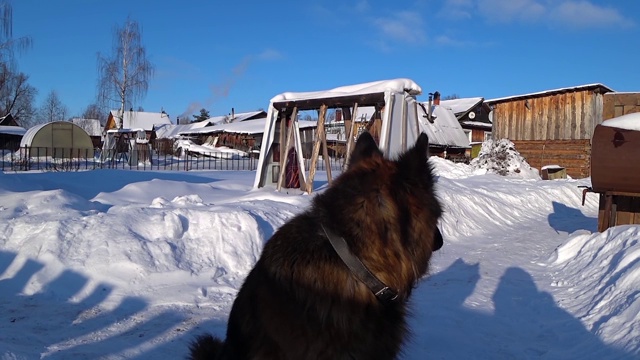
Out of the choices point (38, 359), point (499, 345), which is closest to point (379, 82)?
point (499, 345)

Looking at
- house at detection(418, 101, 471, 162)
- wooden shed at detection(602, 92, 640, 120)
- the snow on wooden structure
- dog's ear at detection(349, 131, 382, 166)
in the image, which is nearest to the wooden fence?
house at detection(418, 101, 471, 162)

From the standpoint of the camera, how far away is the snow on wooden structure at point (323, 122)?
11500mm

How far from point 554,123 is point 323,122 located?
18.2 meters

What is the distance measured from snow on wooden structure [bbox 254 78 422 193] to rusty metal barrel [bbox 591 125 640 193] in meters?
3.40

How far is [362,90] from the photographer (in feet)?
40.2

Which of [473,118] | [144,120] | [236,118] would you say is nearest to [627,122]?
[473,118]

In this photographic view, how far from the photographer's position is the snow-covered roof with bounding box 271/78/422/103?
11.5m

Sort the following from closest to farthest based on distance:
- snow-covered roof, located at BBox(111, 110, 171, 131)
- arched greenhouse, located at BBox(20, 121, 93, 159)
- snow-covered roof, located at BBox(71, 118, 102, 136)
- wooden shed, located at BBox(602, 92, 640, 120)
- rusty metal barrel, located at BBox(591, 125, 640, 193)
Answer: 1. rusty metal barrel, located at BBox(591, 125, 640, 193)
2. wooden shed, located at BBox(602, 92, 640, 120)
3. arched greenhouse, located at BBox(20, 121, 93, 159)
4. snow-covered roof, located at BBox(111, 110, 171, 131)
5. snow-covered roof, located at BBox(71, 118, 102, 136)

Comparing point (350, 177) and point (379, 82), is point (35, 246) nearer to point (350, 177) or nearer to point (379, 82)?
point (350, 177)

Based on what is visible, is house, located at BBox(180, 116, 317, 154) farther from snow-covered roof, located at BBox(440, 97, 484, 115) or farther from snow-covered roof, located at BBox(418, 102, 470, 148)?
snow-covered roof, located at BBox(440, 97, 484, 115)

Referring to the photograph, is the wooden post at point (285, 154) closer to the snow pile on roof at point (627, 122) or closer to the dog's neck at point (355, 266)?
the snow pile on roof at point (627, 122)

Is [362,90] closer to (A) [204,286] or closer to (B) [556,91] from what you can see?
(A) [204,286]

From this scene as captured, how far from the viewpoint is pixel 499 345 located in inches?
189

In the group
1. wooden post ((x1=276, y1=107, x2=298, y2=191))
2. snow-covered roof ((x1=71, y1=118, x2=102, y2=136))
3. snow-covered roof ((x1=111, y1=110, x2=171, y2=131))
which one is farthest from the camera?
snow-covered roof ((x1=71, y1=118, x2=102, y2=136))
